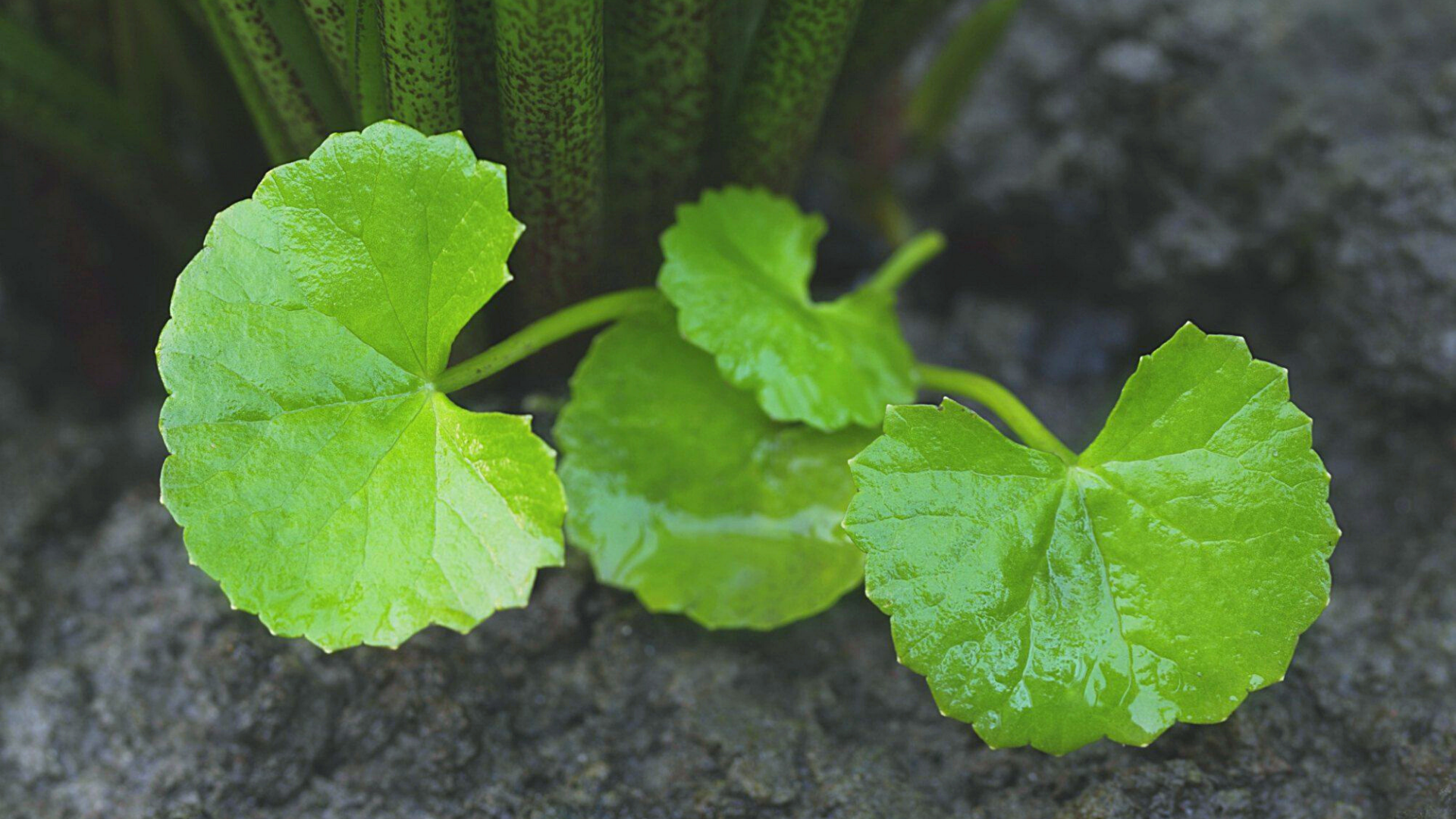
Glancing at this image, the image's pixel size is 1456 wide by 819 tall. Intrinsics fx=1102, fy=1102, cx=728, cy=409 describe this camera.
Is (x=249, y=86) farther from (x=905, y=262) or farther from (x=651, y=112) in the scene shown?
(x=905, y=262)

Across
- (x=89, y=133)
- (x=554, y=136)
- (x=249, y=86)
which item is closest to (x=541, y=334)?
(x=554, y=136)

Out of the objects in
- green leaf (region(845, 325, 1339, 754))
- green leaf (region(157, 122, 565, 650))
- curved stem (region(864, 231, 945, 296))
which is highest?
green leaf (region(157, 122, 565, 650))

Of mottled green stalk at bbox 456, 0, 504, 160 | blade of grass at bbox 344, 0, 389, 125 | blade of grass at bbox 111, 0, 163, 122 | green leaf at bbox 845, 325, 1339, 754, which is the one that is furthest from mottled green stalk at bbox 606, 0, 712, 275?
blade of grass at bbox 111, 0, 163, 122

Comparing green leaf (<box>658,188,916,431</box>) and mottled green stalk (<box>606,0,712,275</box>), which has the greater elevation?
mottled green stalk (<box>606,0,712,275</box>)

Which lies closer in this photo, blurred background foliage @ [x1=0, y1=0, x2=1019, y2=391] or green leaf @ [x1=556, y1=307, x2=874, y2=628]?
blurred background foliage @ [x1=0, y1=0, x2=1019, y2=391]

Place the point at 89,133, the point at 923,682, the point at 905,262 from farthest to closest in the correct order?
the point at 905,262, the point at 89,133, the point at 923,682

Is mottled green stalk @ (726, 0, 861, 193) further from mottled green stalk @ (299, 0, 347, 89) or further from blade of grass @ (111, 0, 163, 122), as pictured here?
blade of grass @ (111, 0, 163, 122)

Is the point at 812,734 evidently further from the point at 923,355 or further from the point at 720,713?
the point at 923,355
